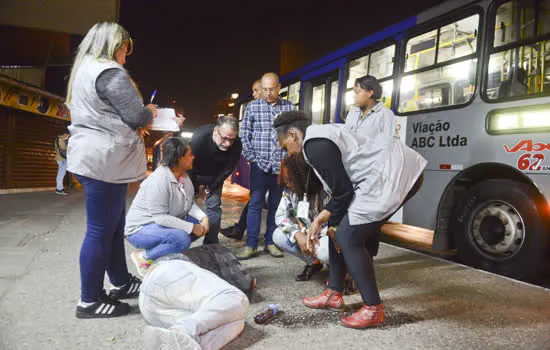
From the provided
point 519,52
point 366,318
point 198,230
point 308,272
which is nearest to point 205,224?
point 198,230

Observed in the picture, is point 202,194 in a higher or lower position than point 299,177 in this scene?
lower

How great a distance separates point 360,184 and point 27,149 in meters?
12.9

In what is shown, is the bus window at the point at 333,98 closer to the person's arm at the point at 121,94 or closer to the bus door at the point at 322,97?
the bus door at the point at 322,97

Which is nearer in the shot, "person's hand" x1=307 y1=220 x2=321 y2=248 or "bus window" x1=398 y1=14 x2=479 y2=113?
"person's hand" x1=307 y1=220 x2=321 y2=248

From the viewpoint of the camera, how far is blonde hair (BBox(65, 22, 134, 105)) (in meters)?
2.22

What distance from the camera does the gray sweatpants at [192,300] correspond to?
1928 millimetres

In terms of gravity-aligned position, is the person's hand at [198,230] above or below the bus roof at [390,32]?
below

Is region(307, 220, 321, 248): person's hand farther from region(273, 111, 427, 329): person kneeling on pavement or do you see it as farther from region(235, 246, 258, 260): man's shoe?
region(235, 246, 258, 260): man's shoe

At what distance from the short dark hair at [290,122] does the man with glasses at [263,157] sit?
4.16 feet

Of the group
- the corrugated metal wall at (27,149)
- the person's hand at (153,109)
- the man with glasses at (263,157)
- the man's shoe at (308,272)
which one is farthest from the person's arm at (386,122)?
the corrugated metal wall at (27,149)

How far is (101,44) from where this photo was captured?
222 centimetres

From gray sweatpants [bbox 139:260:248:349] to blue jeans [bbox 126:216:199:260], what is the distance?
66 centimetres

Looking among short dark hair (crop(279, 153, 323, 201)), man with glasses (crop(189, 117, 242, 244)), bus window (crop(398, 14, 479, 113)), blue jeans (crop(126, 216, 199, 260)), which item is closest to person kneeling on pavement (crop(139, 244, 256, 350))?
blue jeans (crop(126, 216, 199, 260))

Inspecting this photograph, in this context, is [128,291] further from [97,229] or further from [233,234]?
[233,234]
